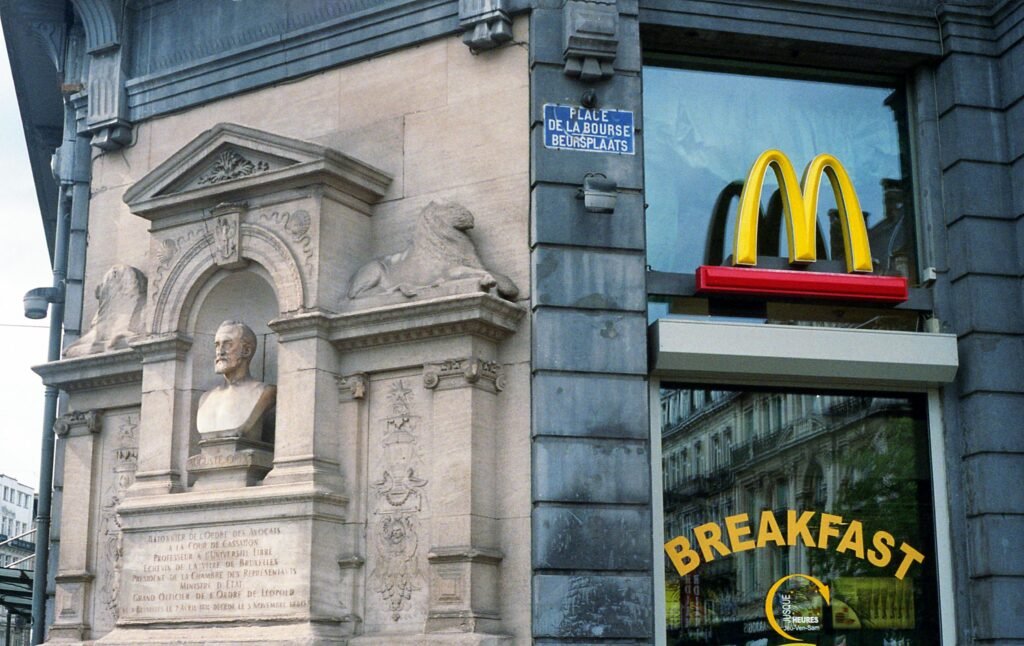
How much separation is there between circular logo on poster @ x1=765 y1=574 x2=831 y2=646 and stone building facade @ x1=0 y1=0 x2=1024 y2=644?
269 mm

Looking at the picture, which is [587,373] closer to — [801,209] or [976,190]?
[801,209]

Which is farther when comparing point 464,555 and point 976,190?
point 976,190

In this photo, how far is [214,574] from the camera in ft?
49.3

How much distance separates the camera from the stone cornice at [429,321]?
14164mm

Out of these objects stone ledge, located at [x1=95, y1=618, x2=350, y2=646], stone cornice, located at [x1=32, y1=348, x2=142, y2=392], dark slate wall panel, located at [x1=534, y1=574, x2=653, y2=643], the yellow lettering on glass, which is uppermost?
stone cornice, located at [x1=32, y1=348, x2=142, y2=392]

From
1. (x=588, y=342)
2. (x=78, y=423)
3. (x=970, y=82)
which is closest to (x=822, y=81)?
(x=970, y=82)

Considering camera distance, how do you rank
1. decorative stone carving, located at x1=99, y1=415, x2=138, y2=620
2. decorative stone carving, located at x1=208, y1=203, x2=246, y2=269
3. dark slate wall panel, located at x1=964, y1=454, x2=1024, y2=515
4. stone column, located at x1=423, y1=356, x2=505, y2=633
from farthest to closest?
1. decorative stone carving, located at x1=99, y1=415, x2=138, y2=620
2. decorative stone carving, located at x1=208, y1=203, x2=246, y2=269
3. dark slate wall panel, located at x1=964, y1=454, x2=1024, y2=515
4. stone column, located at x1=423, y1=356, x2=505, y2=633

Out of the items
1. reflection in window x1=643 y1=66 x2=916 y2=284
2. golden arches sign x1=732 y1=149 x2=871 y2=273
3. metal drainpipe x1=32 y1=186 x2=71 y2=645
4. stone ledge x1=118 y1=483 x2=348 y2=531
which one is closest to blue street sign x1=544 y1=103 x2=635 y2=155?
reflection in window x1=643 y1=66 x2=916 y2=284

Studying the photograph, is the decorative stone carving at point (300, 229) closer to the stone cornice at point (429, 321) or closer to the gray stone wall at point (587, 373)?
the stone cornice at point (429, 321)

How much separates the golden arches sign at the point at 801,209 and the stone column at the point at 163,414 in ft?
21.9

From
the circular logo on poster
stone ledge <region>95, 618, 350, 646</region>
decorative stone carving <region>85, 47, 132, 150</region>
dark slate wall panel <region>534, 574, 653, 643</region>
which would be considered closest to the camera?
dark slate wall panel <region>534, 574, 653, 643</region>

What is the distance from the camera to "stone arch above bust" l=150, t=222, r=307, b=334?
50.7 ft

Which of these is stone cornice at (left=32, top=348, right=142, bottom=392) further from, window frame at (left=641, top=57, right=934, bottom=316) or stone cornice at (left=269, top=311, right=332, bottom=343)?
window frame at (left=641, top=57, right=934, bottom=316)

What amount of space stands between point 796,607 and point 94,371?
905cm
